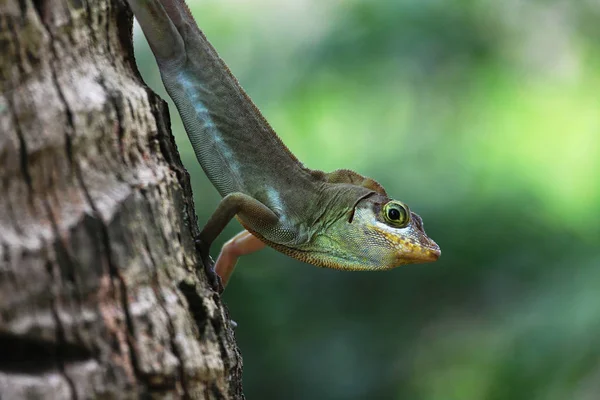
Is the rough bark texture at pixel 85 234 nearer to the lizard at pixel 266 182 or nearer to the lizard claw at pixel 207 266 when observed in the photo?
the lizard claw at pixel 207 266

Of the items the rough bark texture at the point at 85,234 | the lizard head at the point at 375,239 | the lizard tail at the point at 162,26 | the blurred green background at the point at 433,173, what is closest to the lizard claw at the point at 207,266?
the rough bark texture at the point at 85,234

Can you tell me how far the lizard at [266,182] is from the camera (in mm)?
3043

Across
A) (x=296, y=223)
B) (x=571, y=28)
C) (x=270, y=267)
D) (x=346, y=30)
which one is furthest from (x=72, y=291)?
(x=571, y=28)

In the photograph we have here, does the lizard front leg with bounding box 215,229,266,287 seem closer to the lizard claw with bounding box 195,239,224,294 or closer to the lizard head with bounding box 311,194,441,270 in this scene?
the lizard head with bounding box 311,194,441,270

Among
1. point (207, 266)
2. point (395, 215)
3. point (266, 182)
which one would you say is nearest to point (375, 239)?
point (395, 215)

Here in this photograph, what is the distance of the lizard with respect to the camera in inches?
120

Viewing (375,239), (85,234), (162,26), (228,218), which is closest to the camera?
(85,234)

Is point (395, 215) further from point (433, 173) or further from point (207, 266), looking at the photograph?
point (433, 173)

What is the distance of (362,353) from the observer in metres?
6.14

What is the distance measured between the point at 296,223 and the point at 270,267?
311 cm

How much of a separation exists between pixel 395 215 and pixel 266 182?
64cm

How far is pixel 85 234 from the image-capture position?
69.0 inches

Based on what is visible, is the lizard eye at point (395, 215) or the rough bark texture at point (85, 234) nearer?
the rough bark texture at point (85, 234)

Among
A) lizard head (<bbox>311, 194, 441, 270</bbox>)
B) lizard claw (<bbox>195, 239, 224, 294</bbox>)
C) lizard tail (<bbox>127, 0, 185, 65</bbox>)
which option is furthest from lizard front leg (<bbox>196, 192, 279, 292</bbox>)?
lizard tail (<bbox>127, 0, 185, 65</bbox>)
